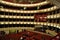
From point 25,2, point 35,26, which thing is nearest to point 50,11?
point 35,26

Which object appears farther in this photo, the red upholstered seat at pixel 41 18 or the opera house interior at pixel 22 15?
the opera house interior at pixel 22 15

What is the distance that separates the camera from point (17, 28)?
Answer: 2694 centimetres

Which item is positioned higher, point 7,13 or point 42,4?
point 42,4

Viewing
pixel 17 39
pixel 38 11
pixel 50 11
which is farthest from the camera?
pixel 38 11

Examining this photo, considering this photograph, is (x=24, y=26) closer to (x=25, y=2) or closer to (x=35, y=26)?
(x=35, y=26)

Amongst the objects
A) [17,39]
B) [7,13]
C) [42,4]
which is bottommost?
[17,39]

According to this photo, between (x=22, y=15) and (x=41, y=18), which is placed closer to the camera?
(x=41, y=18)

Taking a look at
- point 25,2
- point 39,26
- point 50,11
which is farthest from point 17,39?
point 25,2

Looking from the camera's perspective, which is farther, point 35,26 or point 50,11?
point 35,26

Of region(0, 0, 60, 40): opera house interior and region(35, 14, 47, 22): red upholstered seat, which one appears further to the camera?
region(0, 0, 60, 40): opera house interior

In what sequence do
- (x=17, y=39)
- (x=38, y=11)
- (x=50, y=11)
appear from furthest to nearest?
(x=38, y=11) < (x=50, y=11) < (x=17, y=39)

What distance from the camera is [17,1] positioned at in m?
27.5

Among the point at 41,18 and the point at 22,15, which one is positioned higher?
the point at 22,15

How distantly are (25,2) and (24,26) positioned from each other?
483 cm
